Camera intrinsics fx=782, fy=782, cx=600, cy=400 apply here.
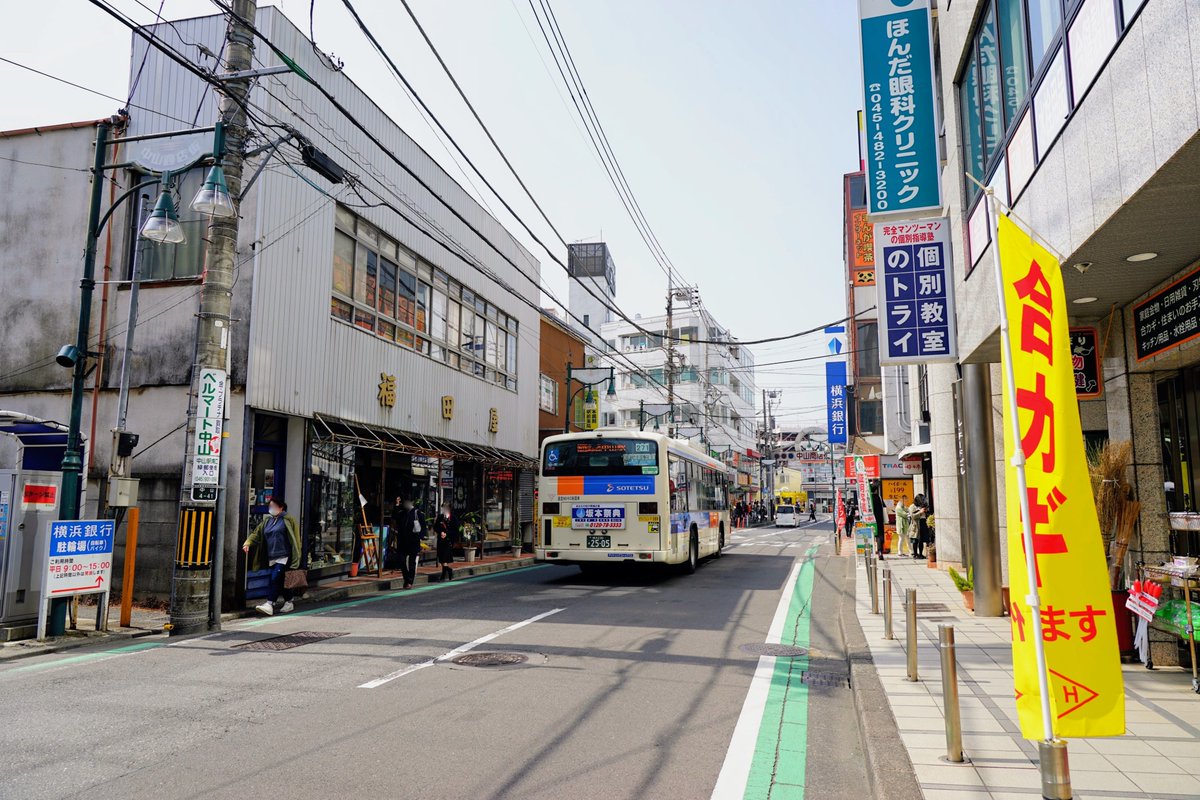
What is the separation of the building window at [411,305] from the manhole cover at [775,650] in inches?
430

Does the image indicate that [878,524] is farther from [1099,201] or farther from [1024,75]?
[1099,201]

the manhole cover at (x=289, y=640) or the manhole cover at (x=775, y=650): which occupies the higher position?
the manhole cover at (x=289, y=640)

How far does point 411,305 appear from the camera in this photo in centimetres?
1939

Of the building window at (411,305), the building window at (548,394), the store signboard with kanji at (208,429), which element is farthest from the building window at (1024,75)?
the building window at (548,394)

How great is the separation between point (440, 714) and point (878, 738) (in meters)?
3.19

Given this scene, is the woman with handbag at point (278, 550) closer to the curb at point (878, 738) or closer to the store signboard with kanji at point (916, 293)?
the curb at point (878, 738)

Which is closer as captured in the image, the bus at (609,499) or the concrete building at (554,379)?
the bus at (609,499)

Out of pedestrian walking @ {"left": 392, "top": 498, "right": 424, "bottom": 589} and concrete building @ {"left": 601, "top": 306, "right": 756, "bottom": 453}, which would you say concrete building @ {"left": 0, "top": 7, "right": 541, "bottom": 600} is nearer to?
pedestrian walking @ {"left": 392, "top": 498, "right": 424, "bottom": 589}

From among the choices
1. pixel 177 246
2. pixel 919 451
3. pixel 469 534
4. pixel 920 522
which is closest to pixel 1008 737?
pixel 177 246

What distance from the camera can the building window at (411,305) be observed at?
16688 mm

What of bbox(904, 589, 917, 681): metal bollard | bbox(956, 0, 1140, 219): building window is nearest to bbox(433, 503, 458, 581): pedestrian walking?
bbox(904, 589, 917, 681): metal bollard

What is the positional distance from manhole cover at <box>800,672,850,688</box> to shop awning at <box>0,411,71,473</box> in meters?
9.92

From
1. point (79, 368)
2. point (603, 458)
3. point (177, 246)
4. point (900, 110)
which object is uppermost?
point (900, 110)

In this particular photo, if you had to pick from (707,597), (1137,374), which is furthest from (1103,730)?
(707,597)
